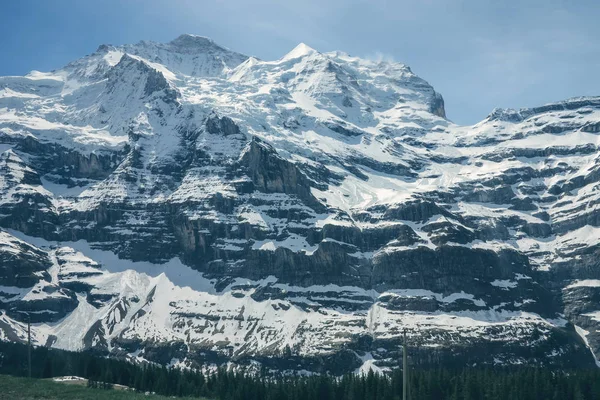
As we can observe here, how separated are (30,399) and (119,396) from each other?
21133 millimetres

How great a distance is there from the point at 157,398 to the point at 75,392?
14.2 meters

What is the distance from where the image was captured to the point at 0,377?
568 feet

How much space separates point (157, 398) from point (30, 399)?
2735 centimetres

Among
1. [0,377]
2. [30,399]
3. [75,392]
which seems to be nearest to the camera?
[30,399]

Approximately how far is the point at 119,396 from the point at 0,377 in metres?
28.5

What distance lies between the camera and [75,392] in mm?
155000

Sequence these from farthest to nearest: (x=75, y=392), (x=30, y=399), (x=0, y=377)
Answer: (x=0, y=377) < (x=75, y=392) < (x=30, y=399)

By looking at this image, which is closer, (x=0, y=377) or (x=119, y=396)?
(x=119, y=396)

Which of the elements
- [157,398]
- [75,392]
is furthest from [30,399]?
[157,398]

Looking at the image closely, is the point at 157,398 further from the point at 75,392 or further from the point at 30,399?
the point at 30,399

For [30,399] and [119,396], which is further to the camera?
[119,396]

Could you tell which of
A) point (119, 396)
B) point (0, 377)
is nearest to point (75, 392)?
point (119, 396)

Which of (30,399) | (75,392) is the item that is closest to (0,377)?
(75,392)

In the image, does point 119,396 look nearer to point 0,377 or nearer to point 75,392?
point 75,392
